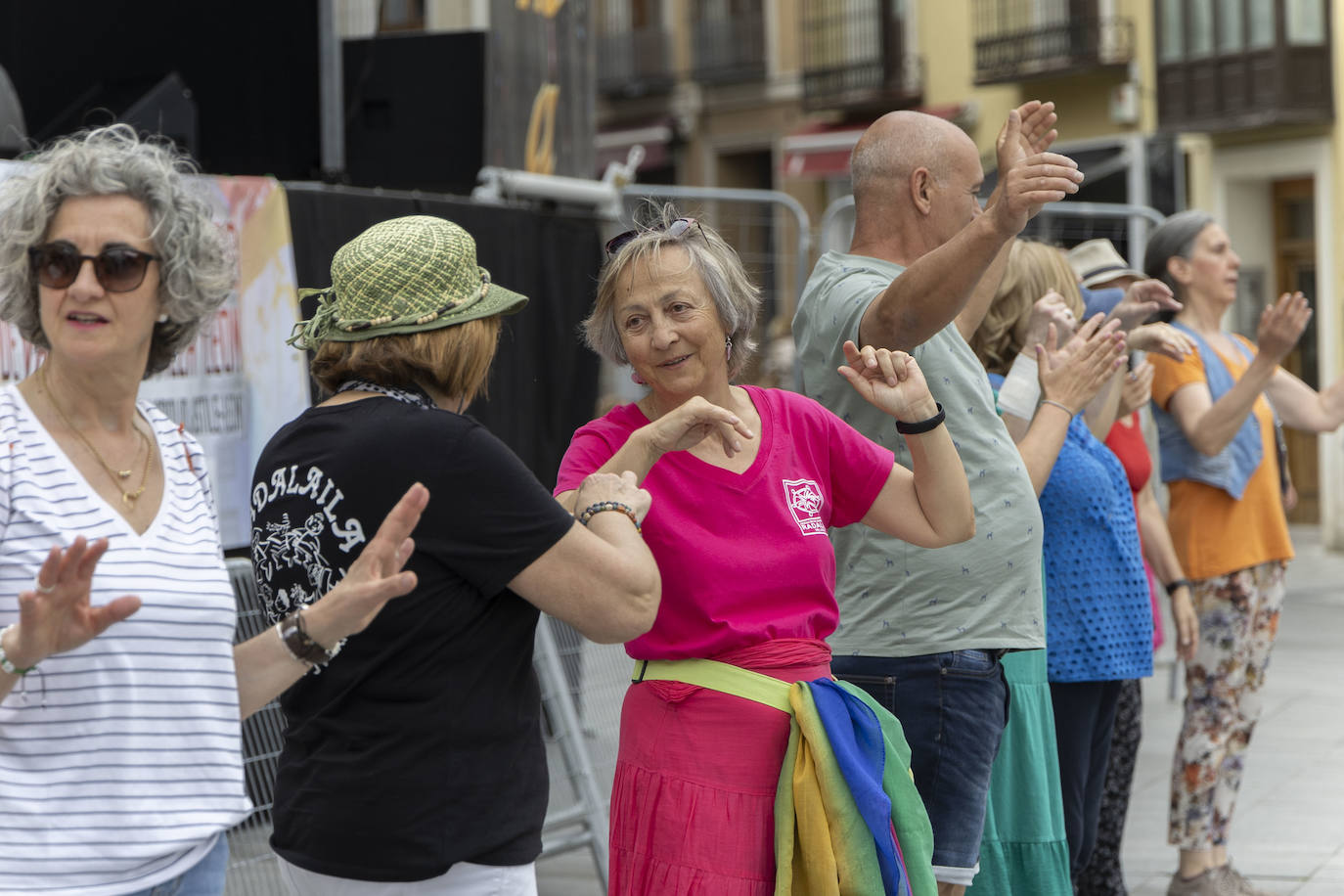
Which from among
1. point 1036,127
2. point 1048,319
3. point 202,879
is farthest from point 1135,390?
point 202,879

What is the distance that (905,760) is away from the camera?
2.92 metres

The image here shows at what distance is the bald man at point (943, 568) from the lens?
130 inches

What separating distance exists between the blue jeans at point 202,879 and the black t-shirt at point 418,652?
135 mm

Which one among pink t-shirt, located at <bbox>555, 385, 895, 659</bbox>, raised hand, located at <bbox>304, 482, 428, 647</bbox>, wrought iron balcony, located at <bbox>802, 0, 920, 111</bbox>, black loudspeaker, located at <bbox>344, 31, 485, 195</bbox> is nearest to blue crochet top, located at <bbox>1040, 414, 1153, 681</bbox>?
pink t-shirt, located at <bbox>555, 385, 895, 659</bbox>

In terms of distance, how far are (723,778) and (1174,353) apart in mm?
2312

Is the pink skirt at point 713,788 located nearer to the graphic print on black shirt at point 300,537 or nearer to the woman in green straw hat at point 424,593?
the woman in green straw hat at point 424,593

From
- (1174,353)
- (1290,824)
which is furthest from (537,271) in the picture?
(1290,824)

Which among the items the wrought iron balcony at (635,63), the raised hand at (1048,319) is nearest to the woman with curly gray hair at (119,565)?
the raised hand at (1048,319)

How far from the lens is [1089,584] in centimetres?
412

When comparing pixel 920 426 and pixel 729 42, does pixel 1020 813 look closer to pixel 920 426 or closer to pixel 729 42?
pixel 920 426

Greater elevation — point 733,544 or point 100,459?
point 100,459

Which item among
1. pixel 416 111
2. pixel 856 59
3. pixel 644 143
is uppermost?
pixel 856 59

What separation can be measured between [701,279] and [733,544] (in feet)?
1.55

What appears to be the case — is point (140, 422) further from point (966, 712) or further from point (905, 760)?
point (966, 712)
